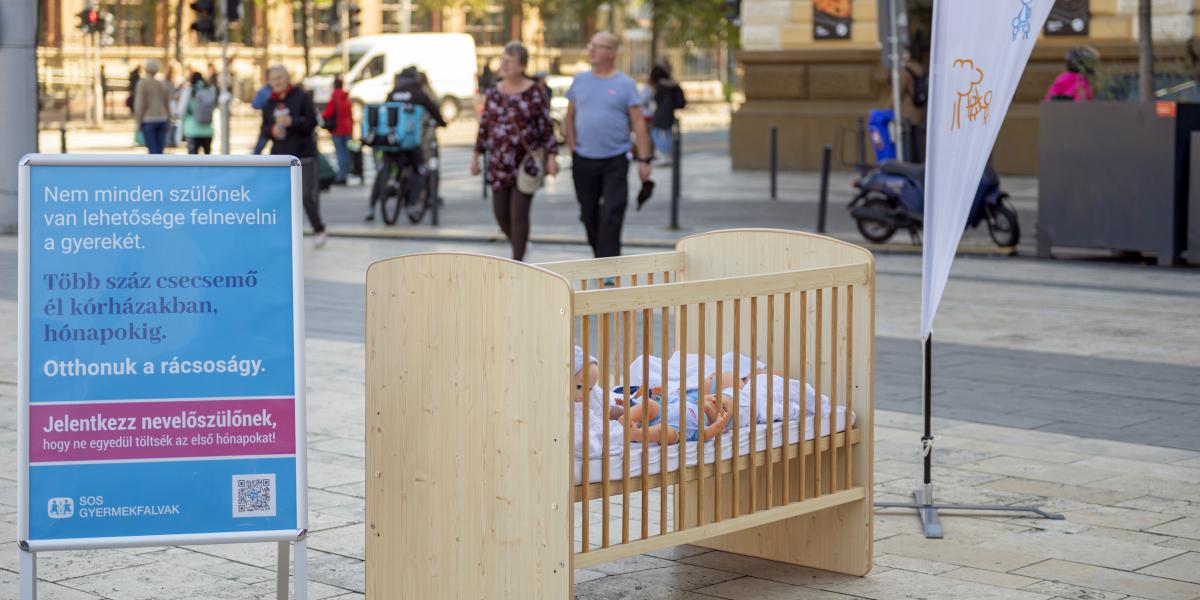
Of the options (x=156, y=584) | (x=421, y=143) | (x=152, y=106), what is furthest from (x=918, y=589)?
(x=152, y=106)

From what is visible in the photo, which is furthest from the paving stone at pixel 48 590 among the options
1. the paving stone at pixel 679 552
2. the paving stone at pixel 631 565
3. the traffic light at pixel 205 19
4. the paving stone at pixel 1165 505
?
the traffic light at pixel 205 19

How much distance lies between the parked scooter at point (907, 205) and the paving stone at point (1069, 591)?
970 cm

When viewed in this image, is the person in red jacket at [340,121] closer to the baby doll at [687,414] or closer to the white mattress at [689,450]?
the white mattress at [689,450]

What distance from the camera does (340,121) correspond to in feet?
76.8

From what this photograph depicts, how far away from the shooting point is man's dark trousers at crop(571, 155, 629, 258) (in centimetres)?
1127

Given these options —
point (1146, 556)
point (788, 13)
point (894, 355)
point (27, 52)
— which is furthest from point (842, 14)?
point (1146, 556)

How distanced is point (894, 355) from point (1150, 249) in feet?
16.6

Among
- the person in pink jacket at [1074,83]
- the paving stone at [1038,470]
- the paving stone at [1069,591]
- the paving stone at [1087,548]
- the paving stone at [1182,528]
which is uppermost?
the person in pink jacket at [1074,83]

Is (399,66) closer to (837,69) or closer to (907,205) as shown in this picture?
(837,69)

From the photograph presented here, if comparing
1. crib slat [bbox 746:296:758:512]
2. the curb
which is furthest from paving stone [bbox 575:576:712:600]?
the curb

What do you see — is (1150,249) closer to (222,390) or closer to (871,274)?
(871,274)

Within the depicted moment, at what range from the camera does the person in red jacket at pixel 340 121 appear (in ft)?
75.8

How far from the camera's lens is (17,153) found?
15.7m

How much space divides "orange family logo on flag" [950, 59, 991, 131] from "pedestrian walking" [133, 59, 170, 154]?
2003 cm
